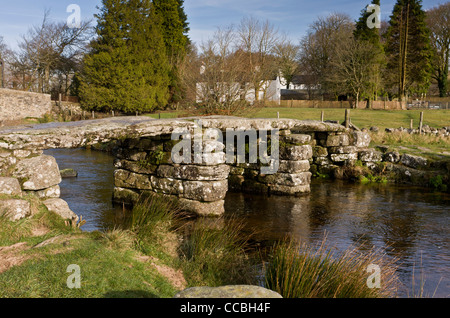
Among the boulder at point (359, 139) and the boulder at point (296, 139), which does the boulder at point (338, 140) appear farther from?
the boulder at point (296, 139)

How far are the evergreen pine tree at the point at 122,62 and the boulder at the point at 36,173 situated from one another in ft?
80.2

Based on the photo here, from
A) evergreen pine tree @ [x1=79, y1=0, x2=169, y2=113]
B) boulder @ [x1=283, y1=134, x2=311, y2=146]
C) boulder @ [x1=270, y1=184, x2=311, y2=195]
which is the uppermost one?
evergreen pine tree @ [x1=79, y1=0, x2=169, y2=113]

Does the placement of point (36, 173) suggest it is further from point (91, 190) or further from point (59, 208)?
point (91, 190)

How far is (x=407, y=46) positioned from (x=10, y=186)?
135 ft

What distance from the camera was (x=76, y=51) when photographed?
38.9 m

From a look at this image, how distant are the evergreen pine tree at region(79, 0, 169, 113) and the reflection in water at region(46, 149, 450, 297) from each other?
19.1m

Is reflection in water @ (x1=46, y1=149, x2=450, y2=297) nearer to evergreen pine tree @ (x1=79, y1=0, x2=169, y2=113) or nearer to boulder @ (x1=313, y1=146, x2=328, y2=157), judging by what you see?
boulder @ (x1=313, y1=146, x2=328, y2=157)

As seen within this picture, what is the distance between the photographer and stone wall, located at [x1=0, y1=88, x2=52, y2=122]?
26.5 m

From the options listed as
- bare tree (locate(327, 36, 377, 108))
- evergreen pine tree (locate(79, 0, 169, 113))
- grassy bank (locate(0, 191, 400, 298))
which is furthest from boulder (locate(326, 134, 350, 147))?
bare tree (locate(327, 36, 377, 108))

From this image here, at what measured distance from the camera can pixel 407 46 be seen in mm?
38969

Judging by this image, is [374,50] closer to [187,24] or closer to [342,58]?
[342,58]

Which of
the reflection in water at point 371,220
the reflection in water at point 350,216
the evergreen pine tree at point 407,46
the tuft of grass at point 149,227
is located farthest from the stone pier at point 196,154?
the evergreen pine tree at point 407,46

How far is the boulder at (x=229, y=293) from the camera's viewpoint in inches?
106
